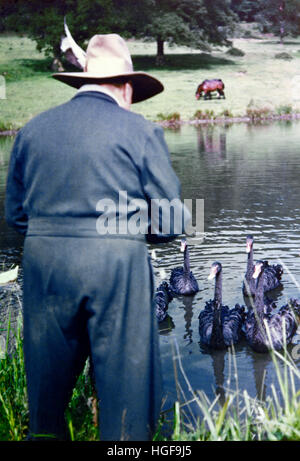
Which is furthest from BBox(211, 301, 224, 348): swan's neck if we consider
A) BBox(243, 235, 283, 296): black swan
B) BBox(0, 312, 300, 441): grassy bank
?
BBox(0, 312, 300, 441): grassy bank

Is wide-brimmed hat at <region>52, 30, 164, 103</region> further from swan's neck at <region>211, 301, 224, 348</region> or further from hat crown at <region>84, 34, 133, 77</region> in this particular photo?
swan's neck at <region>211, 301, 224, 348</region>

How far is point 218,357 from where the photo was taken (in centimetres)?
605

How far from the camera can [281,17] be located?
66.0 meters

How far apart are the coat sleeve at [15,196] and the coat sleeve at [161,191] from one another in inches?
25.3

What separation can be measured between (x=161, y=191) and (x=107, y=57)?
70cm

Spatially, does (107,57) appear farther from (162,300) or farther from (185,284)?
(185,284)

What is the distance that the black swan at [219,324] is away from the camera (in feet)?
20.1

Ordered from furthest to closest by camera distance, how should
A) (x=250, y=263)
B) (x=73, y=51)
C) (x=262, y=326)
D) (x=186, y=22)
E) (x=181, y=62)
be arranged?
(x=181, y=62)
(x=186, y=22)
(x=250, y=263)
(x=262, y=326)
(x=73, y=51)

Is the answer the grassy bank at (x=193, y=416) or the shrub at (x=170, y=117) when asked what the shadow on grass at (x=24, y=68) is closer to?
the shrub at (x=170, y=117)

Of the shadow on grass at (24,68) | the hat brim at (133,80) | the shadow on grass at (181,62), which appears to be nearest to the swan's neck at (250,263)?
the hat brim at (133,80)

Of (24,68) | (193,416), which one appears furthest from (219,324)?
(24,68)

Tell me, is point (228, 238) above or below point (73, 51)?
below

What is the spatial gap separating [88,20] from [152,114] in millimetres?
18032
